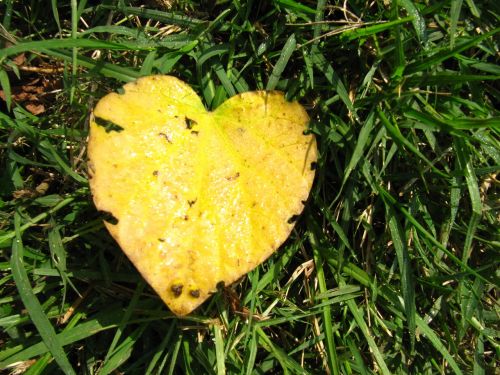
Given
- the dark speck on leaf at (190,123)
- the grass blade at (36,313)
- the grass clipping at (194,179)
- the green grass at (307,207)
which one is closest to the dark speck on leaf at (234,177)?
the grass clipping at (194,179)

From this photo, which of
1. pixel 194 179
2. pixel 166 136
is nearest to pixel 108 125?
pixel 166 136

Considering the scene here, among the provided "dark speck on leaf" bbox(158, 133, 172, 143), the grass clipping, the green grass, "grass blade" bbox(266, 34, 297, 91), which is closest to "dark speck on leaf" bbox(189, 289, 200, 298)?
the grass clipping

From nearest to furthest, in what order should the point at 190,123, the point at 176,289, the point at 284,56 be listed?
the point at 176,289, the point at 190,123, the point at 284,56

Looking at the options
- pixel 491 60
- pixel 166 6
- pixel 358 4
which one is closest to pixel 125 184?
pixel 166 6

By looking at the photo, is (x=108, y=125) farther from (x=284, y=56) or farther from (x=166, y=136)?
(x=284, y=56)

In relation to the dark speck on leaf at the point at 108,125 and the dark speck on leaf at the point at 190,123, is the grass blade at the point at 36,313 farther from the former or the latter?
the dark speck on leaf at the point at 190,123

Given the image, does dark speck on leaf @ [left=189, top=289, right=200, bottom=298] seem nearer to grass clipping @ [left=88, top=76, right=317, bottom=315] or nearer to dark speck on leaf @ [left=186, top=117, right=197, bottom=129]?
grass clipping @ [left=88, top=76, right=317, bottom=315]
